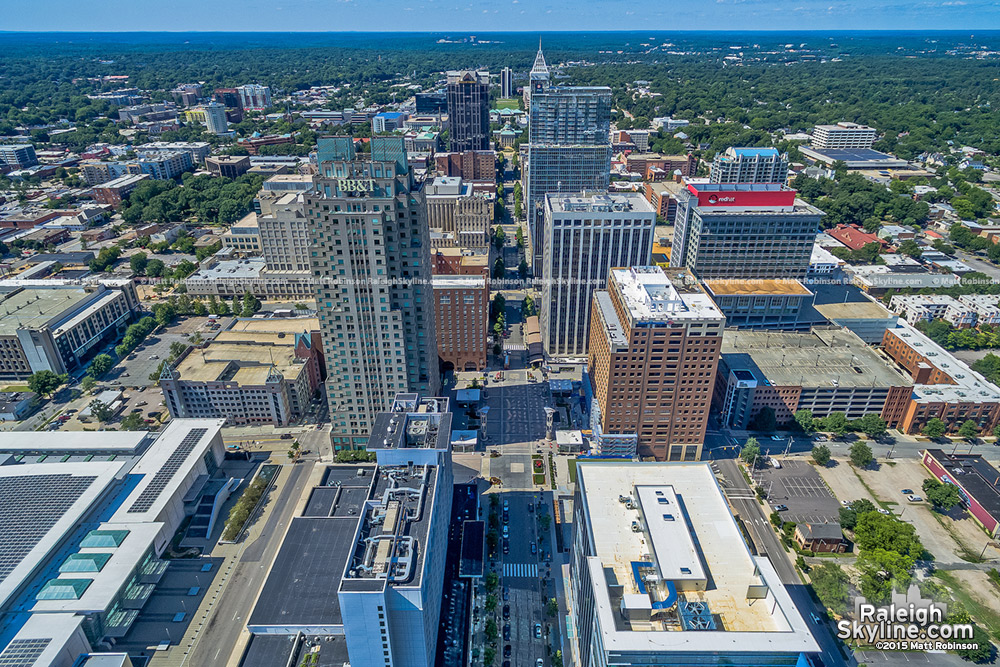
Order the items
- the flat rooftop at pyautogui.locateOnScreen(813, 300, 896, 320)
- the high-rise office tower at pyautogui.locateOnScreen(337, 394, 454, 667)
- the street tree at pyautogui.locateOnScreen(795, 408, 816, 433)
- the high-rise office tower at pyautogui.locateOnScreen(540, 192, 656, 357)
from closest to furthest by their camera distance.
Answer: the high-rise office tower at pyautogui.locateOnScreen(337, 394, 454, 667), the street tree at pyautogui.locateOnScreen(795, 408, 816, 433), the high-rise office tower at pyautogui.locateOnScreen(540, 192, 656, 357), the flat rooftop at pyautogui.locateOnScreen(813, 300, 896, 320)

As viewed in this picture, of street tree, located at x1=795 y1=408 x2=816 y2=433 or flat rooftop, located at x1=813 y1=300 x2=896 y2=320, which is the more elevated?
flat rooftop, located at x1=813 y1=300 x2=896 y2=320

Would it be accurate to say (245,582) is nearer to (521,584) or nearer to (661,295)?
(521,584)

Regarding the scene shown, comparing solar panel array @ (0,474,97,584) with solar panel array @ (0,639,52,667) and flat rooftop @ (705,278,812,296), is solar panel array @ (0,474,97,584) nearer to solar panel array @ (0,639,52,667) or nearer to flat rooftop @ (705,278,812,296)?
solar panel array @ (0,639,52,667)

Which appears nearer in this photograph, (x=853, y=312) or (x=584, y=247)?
(x=584, y=247)

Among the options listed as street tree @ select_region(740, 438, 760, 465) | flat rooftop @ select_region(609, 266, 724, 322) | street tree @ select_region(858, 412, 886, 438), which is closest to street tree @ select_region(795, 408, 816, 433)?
street tree @ select_region(858, 412, 886, 438)

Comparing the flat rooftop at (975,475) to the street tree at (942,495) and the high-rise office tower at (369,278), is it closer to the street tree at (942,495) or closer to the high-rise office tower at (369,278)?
the street tree at (942,495)

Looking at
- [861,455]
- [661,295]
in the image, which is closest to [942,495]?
[861,455]

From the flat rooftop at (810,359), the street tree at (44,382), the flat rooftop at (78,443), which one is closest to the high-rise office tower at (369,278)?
the flat rooftop at (78,443)
